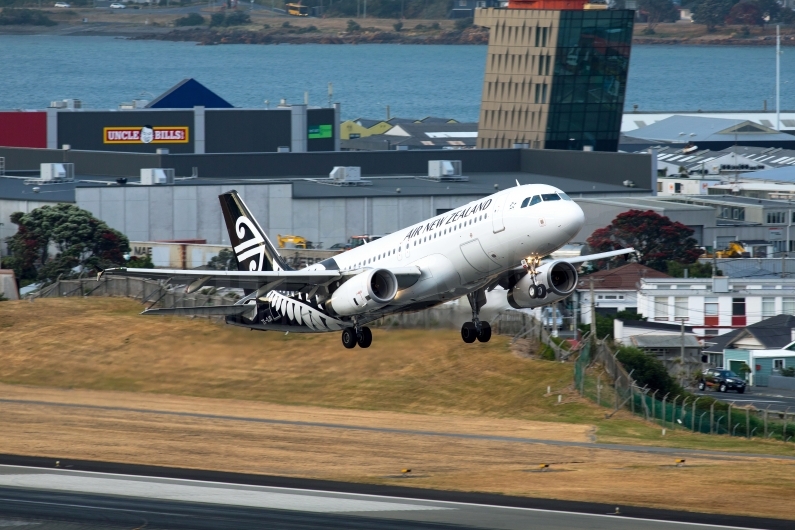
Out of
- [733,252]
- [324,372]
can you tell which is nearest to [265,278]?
[324,372]

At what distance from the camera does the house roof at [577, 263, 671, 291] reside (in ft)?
347

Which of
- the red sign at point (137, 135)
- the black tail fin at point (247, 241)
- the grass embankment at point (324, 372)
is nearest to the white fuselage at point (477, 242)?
Answer: the black tail fin at point (247, 241)

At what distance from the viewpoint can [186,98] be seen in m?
166

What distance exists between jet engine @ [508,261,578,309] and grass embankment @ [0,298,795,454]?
874 centimetres

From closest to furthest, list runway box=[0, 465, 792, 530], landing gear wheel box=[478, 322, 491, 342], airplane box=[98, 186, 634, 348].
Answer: runway box=[0, 465, 792, 530], airplane box=[98, 186, 634, 348], landing gear wheel box=[478, 322, 491, 342]

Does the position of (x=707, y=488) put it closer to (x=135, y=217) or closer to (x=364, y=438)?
(x=364, y=438)

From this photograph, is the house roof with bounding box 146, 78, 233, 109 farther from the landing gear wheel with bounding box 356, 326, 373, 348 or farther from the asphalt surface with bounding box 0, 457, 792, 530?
the asphalt surface with bounding box 0, 457, 792, 530

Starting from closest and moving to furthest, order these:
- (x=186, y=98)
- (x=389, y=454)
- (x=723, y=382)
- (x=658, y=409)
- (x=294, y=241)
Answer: (x=389, y=454), (x=658, y=409), (x=723, y=382), (x=294, y=241), (x=186, y=98)

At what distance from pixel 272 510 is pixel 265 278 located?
13.9 meters

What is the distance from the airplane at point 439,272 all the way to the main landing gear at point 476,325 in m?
0.04

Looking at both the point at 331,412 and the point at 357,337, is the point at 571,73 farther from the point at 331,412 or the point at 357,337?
the point at 357,337

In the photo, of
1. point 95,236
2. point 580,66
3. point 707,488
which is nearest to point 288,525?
point 707,488

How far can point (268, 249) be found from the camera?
181ft

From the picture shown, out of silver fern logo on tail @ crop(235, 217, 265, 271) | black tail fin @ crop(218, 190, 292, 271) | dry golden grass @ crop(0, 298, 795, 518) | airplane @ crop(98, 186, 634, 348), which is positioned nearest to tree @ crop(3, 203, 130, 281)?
dry golden grass @ crop(0, 298, 795, 518)
